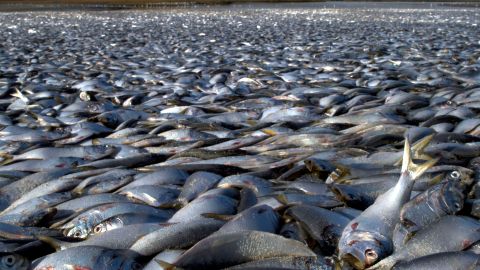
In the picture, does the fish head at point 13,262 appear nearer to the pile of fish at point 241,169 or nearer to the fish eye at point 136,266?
the pile of fish at point 241,169

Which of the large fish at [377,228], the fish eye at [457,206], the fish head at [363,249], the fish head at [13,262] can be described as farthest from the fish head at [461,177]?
the fish head at [13,262]

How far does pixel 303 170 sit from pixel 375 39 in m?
12.0

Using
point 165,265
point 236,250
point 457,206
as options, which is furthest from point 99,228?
point 457,206

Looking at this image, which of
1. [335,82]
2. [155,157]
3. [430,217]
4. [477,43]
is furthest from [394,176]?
[477,43]

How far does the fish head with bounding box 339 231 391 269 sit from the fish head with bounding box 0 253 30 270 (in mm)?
1368

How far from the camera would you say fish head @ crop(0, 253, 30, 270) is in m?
2.50

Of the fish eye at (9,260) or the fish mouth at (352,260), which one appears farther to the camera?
the fish eye at (9,260)

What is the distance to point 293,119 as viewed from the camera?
5504 mm

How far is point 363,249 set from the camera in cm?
239

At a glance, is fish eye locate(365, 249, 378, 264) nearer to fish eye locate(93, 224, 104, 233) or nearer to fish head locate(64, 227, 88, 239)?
fish eye locate(93, 224, 104, 233)

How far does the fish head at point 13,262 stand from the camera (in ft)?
8.19

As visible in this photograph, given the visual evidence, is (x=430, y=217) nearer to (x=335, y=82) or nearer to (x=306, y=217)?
(x=306, y=217)

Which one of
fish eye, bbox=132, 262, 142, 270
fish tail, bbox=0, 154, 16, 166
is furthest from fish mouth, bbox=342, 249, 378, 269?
fish tail, bbox=0, 154, 16, 166

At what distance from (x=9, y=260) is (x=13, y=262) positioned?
0.02 meters
